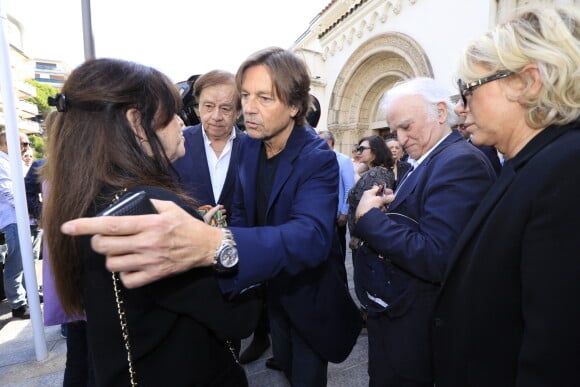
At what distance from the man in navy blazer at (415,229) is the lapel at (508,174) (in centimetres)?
24

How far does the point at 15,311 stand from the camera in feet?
12.0

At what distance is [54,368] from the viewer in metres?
2.62

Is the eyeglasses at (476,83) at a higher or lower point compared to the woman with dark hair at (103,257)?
higher

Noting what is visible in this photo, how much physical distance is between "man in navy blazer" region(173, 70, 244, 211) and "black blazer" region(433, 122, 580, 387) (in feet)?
5.12

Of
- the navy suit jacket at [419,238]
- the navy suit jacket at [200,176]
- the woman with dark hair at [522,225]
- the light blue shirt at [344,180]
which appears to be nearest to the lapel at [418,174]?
the navy suit jacket at [419,238]

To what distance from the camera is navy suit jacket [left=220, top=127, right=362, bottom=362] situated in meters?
0.93

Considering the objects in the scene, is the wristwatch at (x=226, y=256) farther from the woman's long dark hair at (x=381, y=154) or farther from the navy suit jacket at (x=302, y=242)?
the woman's long dark hair at (x=381, y=154)

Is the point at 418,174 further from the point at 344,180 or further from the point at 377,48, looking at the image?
the point at 377,48

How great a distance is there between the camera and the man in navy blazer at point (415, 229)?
4.23 ft

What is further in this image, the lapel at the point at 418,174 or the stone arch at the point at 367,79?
the stone arch at the point at 367,79

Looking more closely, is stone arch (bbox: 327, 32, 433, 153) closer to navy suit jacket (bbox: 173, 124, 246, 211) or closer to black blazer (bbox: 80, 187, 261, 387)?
navy suit jacket (bbox: 173, 124, 246, 211)

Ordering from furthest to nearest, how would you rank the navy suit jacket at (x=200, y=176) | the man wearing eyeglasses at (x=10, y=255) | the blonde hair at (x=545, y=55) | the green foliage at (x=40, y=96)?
the green foliage at (x=40, y=96)
the man wearing eyeglasses at (x=10, y=255)
the navy suit jacket at (x=200, y=176)
the blonde hair at (x=545, y=55)

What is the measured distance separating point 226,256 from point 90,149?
0.47 m

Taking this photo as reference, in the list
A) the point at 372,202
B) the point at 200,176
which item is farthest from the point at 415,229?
the point at 200,176
